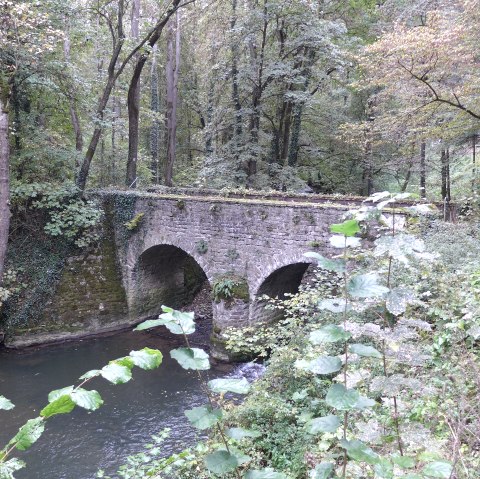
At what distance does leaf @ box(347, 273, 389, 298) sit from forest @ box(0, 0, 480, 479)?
1cm

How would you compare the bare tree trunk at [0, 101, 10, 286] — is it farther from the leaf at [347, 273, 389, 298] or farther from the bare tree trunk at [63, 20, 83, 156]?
the leaf at [347, 273, 389, 298]

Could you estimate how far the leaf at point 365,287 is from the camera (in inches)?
54.3

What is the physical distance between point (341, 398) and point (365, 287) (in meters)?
0.37

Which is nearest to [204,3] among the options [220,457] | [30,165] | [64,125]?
[64,125]

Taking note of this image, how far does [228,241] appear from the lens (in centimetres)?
994

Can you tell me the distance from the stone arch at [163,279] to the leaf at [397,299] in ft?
32.1

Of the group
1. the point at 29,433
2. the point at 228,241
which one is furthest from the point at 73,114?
the point at 29,433

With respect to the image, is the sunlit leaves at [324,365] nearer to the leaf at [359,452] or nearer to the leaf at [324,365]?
the leaf at [324,365]

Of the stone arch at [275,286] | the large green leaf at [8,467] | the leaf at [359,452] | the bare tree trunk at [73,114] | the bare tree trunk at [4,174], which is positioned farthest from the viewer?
the bare tree trunk at [73,114]

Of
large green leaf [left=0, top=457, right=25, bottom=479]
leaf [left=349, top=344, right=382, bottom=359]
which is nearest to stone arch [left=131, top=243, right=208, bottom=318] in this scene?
large green leaf [left=0, top=457, right=25, bottom=479]

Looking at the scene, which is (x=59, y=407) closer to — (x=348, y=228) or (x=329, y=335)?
(x=329, y=335)

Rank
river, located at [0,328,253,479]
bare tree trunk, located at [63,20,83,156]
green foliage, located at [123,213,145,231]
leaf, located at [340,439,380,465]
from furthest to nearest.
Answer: green foliage, located at [123,213,145,231], bare tree trunk, located at [63,20,83,156], river, located at [0,328,253,479], leaf, located at [340,439,380,465]

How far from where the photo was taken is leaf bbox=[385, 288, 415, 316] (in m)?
1.48

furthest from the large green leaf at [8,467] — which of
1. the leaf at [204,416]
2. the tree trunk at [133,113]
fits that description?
the tree trunk at [133,113]
